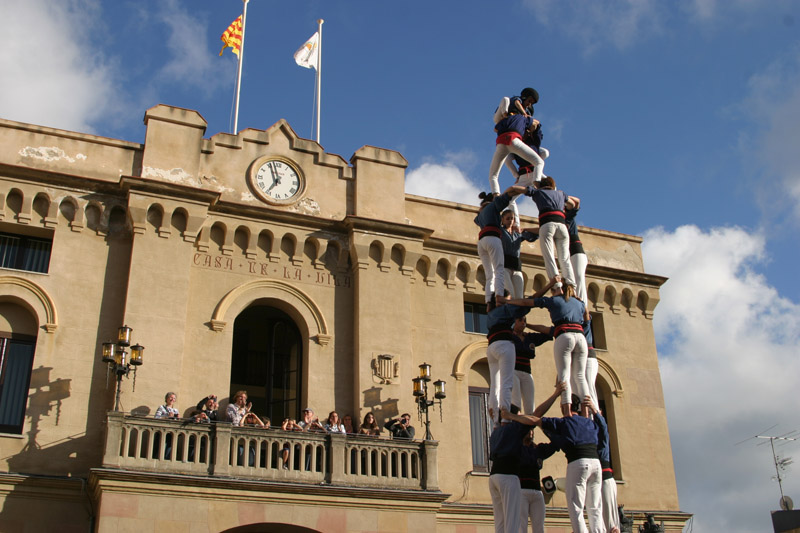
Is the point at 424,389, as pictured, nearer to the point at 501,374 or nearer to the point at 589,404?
the point at 501,374

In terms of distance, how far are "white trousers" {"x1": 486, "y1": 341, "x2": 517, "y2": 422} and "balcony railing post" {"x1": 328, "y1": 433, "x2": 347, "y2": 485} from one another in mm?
7035

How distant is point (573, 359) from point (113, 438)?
414 inches

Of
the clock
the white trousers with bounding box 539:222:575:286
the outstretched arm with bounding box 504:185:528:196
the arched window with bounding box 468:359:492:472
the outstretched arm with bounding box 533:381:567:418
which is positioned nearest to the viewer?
the outstretched arm with bounding box 533:381:567:418

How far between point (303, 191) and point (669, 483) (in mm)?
14584

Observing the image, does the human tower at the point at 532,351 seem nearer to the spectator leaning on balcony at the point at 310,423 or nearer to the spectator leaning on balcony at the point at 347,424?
the spectator leaning on balcony at the point at 310,423

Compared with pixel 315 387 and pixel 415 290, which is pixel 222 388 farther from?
pixel 415 290

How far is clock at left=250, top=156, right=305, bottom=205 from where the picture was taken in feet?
88.9

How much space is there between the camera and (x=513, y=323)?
17203 millimetres

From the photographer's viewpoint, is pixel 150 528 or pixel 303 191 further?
pixel 303 191

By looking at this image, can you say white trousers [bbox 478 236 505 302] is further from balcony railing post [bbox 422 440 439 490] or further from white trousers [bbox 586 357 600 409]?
balcony railing post [bbox 422 440 439 490]

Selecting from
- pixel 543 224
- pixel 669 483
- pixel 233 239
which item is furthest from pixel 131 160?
pixel 669 483

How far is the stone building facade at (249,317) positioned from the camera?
2170cm

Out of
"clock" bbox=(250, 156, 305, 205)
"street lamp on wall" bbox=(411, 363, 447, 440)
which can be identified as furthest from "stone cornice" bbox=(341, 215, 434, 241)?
"street lamp on wall" bbox=(411, 363, 447, 440)

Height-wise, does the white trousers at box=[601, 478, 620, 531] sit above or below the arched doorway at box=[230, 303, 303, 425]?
below
